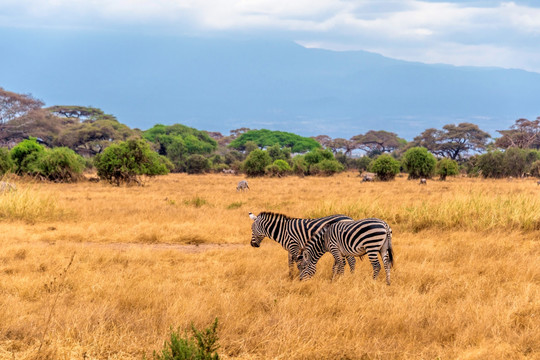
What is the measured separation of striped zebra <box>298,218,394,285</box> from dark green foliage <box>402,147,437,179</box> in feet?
118

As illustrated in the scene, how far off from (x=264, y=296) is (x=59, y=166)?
29.0 m

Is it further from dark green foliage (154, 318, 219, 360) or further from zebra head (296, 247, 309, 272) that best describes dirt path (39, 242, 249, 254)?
dark green foliage (154, 318, 219, 360)

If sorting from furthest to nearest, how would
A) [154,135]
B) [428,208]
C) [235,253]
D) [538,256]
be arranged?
[154,135] < [428,208] < [235,253] < [538,256]

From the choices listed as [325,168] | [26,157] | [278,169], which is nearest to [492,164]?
[325,168]

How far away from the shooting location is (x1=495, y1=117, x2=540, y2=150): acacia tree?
58406 mm

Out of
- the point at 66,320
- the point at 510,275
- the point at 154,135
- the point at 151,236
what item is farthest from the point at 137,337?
the point at 154,135

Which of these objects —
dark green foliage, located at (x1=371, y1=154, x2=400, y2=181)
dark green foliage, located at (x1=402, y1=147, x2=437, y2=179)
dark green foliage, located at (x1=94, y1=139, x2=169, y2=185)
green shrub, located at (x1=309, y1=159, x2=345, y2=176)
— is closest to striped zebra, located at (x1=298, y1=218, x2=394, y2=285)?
dark green foliage, located at (x1=94, y1=139, x2=169, y2=185)

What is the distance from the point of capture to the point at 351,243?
7.31m

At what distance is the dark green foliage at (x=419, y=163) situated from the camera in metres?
41.8

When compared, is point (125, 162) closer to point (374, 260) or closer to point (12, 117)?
point (374, 260)

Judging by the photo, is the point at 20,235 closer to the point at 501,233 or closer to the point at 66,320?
the point at 66,320

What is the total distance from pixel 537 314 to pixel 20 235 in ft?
36.4

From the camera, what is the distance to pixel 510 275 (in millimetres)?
7914

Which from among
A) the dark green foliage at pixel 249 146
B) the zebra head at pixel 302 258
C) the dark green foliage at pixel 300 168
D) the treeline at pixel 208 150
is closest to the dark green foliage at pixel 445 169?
the treeline at pixel 208 150
